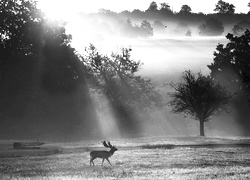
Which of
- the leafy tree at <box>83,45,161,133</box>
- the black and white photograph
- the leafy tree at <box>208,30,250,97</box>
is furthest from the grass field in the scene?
the leafy tree at <box>208,30,250,97</box>

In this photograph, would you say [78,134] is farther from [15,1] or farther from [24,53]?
[15,1]

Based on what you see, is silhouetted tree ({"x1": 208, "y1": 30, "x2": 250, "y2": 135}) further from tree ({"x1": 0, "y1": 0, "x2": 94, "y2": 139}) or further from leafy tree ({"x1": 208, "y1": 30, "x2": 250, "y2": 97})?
tree ({"x1": 0, "y1": 0, "x2": 94, "y2": 139})

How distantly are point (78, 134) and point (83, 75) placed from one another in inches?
470

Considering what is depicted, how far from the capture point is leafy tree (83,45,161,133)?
10531 centimetres

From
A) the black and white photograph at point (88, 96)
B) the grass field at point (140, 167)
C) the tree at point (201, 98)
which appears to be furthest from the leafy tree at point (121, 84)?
the grass field at point (140, 167)

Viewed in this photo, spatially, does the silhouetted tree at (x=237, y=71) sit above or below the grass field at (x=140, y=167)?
above

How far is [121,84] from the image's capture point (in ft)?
361

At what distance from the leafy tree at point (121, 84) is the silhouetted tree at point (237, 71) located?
533 inches

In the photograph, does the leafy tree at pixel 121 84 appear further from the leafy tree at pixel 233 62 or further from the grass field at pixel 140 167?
the grass field at pixel 140 167

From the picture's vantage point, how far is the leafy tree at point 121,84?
346 ft

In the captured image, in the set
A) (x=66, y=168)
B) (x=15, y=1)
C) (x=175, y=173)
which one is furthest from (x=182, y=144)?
(x=15, y=1)

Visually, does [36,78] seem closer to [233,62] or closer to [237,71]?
[237,71]

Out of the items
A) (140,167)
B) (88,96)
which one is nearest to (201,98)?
(88,96)

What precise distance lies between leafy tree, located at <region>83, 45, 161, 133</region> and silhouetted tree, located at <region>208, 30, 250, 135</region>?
44.4 ft
